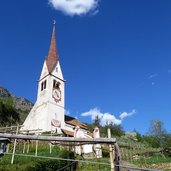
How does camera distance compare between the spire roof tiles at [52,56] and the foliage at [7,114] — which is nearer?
the foliage at [7,114]

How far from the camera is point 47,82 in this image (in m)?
41.7

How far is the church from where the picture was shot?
3762 cm

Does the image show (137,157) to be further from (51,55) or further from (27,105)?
(27,105)

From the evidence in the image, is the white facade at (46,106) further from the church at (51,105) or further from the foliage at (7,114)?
the foliage at (7,114)

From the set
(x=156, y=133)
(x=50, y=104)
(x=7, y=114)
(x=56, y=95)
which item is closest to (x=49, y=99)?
(x=50, y=104)

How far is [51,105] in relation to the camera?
1542 inches

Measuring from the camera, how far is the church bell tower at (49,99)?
37.8m

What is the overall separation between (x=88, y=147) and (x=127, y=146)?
3694mm

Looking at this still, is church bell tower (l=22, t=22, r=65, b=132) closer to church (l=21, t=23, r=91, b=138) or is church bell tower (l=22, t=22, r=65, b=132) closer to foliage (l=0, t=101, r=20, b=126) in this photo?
church (l=21, t=23, r=91, b=138)

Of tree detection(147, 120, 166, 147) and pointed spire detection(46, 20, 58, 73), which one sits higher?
pointed spire detection(46, 20, 58, 73)

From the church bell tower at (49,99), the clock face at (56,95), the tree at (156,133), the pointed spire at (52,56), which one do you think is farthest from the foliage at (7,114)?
the tree at (156,133)

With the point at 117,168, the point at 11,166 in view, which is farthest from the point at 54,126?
the point at 117,168

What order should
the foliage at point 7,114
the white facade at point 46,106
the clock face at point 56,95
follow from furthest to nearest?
the foliage at point 7,114 → the clock face at point 56,95 → the white facade at point 46,106

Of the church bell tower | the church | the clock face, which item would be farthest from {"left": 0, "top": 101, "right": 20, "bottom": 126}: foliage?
the clock face
